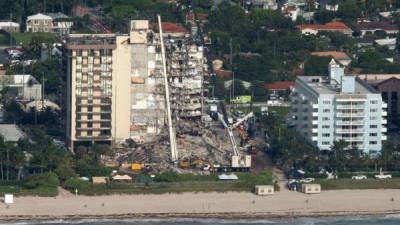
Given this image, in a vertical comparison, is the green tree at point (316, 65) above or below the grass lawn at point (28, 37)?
below

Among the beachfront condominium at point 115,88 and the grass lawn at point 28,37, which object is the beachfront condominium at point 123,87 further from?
the grass lawn at point 28,37

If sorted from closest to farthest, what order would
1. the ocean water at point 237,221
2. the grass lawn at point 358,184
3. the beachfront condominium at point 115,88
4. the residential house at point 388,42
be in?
the ocean water at point 237,221, the grass lawn at point 358,184, the beachfront condominium at point 115,88, the residential house at point 388,42

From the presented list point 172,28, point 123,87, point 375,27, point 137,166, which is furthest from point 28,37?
point 137,166

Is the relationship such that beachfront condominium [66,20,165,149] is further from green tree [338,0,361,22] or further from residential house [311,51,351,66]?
green tree [338,0,361,22]

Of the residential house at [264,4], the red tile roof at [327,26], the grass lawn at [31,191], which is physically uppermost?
the residential house at [264,4]

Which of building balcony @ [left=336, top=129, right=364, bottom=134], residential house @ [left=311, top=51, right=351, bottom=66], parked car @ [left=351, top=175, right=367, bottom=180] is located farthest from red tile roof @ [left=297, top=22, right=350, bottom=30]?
parked car @ [left=351, top=175, right=367, bottom=180]

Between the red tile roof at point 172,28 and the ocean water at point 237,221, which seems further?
the red tile roof at point 172,28

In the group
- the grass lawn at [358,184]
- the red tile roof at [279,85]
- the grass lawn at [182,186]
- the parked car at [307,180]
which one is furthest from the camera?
the red tile roof at [279,85]

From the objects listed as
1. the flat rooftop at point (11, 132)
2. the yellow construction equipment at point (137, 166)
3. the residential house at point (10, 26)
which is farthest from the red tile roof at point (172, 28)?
the yellow construction equipment at point (137, 166)
